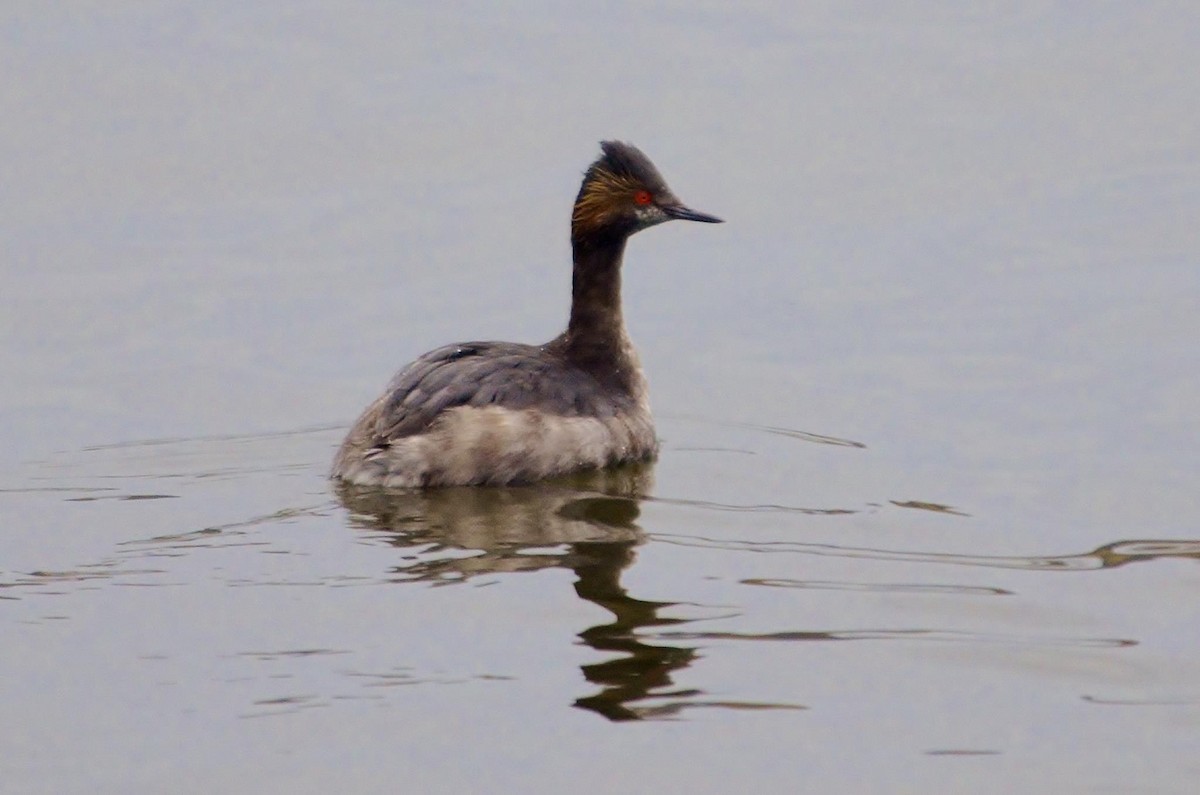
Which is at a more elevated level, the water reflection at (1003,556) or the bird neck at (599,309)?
the bird neck at (599,309)

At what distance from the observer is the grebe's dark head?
34.0 feet

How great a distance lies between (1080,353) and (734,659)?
5.41 m

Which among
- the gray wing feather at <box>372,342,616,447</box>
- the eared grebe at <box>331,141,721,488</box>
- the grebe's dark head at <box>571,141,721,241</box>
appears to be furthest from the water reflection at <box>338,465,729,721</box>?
the grebe's dark head at <box>571,141,721,241</box>

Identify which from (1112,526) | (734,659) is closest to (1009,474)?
(1112,526)

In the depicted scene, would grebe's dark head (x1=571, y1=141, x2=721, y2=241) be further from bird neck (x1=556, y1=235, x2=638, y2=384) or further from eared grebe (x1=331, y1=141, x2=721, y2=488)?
bird neck (x1=556, y1=235, x2=638, y2=384)

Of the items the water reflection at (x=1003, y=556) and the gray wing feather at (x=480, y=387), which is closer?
the water reflection at (x=1003, y=556)

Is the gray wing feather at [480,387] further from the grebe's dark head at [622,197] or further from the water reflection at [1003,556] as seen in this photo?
the water reflection at [1003,556]

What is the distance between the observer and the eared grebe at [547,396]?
372 inches

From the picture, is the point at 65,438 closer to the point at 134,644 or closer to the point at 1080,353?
the point at 134,644

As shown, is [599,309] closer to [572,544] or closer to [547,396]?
[547,396]

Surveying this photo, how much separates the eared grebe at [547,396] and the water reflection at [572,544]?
109 millimetres

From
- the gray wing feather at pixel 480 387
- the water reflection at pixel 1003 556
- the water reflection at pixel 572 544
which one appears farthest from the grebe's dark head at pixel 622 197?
the water reflection at pixel 1003 556

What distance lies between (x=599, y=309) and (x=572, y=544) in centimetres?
229

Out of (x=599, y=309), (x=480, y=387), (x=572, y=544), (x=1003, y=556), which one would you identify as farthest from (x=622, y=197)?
(x=1003, y=556)
